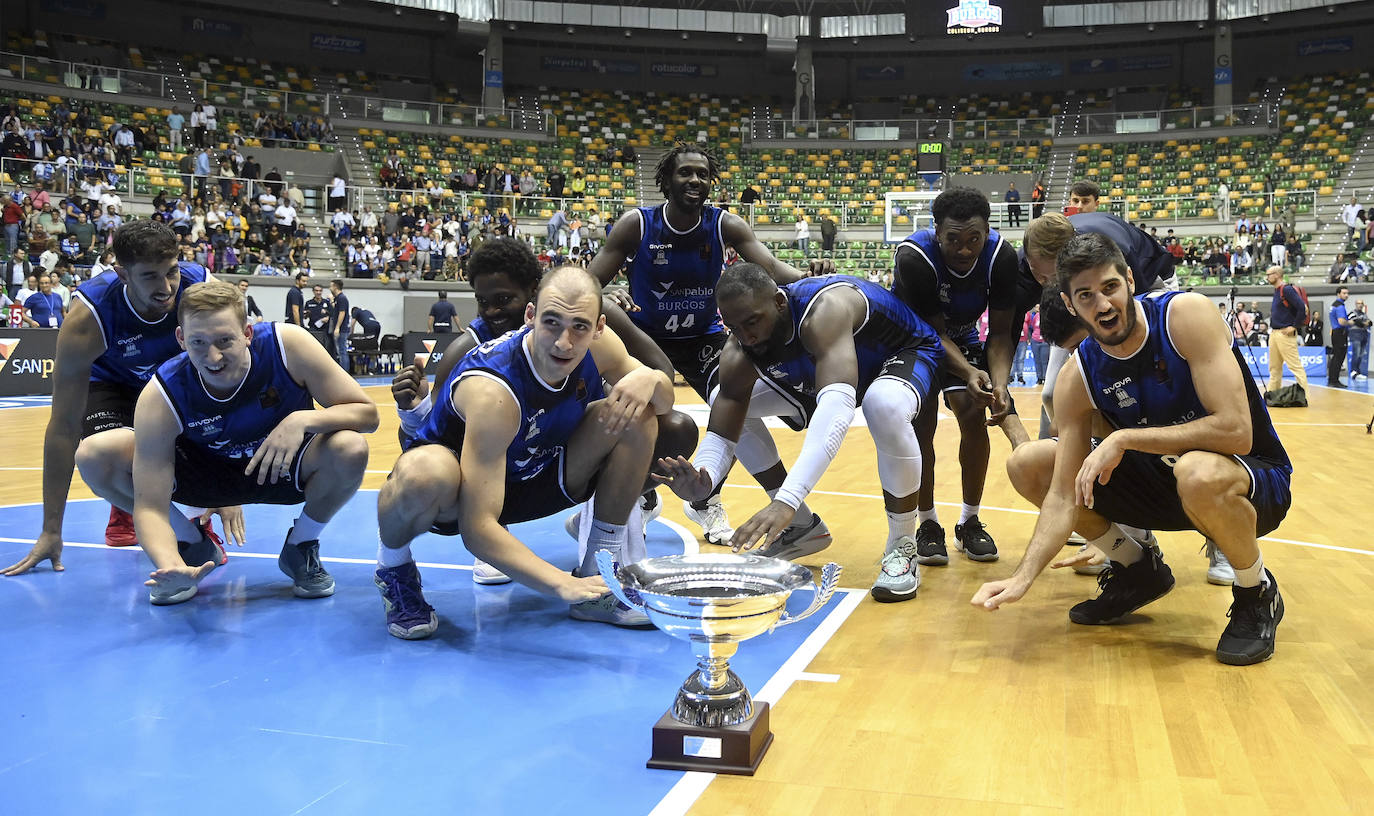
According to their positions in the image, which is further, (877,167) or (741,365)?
(877,167)

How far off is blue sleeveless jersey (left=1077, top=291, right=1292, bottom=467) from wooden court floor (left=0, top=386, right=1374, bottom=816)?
0.75 m

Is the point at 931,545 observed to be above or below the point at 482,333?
below

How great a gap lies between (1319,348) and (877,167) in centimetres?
1479

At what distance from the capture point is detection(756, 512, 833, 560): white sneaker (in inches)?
199

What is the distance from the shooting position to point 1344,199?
26.6 m

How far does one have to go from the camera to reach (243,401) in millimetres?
4113

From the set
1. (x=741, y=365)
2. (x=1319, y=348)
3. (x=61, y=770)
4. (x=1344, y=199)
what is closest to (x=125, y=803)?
(x=61, y=770)

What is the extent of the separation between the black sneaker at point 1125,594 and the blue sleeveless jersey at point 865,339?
1.25m

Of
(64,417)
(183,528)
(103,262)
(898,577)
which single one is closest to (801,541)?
(898,577)

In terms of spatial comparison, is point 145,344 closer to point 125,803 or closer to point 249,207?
point 125,803

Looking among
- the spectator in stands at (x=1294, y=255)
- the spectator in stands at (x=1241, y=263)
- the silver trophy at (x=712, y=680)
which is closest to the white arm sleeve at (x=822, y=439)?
the silver trophy at (x=712, y=680)

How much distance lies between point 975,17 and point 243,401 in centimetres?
3264

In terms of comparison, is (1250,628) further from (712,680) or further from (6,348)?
(6,348)

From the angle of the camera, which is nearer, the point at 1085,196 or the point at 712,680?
the point at 712,680
